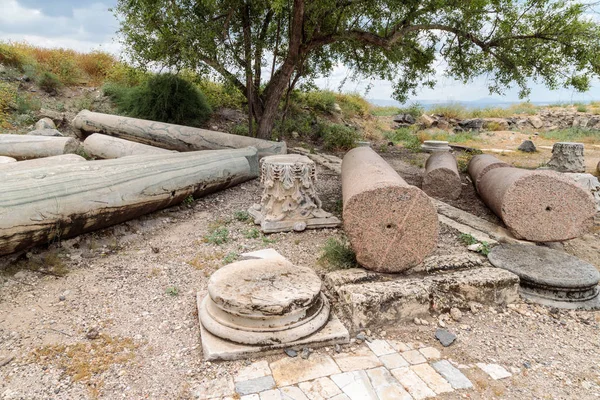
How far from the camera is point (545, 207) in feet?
12.8

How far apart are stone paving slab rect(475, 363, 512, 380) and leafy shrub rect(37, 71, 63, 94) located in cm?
1184

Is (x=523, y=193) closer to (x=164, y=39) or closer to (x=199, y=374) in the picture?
(x=199, y=374)

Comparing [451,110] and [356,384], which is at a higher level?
[451,110]

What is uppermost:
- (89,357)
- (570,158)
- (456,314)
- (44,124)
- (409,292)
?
(44,124)

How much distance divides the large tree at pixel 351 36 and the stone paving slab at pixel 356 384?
4986 mm

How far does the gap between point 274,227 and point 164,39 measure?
12.3ft

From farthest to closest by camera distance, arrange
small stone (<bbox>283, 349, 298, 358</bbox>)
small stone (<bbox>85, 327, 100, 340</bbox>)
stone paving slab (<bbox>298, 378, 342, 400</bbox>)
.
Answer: small stone (<bbox>85, 327, 100, 340</bbox>) < small stone (<bbox>283, 349, 298, 358</bbox>) < stone paving slab (<bbox>298, 378, 342, 400</bbox>)

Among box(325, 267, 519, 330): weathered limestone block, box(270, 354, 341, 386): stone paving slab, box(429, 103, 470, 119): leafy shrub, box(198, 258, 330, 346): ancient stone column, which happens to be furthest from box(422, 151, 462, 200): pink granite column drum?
box(429, 103, 470, 119): leafy shrub

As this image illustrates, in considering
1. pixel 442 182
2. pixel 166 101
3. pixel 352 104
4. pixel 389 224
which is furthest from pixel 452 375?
pixel 352 104

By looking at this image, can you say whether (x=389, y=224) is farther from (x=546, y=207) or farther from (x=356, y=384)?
(x=546, y=207)

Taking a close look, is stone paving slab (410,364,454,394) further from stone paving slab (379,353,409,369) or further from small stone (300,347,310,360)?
small stone (300,347,310,360)

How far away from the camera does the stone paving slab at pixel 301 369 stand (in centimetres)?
237

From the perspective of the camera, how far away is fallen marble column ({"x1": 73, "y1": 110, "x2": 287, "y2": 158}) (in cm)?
714

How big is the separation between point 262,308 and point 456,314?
1627mm
